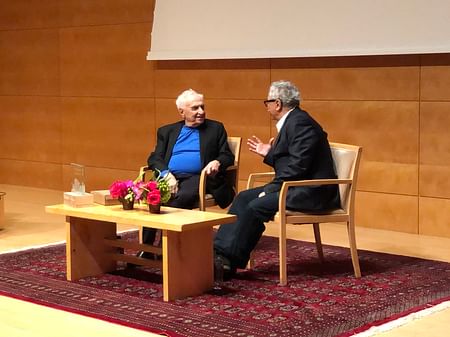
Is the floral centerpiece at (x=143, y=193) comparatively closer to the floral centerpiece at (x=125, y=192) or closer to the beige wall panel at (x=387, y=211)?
the floral centerpiece at (x=125, y=192)

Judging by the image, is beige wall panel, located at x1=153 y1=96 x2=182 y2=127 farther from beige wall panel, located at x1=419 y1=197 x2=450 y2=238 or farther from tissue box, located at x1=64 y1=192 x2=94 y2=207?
tissue box, located at x1=64 y1=192 x2=94 y2=207

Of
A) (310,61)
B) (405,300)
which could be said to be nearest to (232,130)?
(310,61)

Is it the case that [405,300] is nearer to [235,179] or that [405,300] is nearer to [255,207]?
[255,207]

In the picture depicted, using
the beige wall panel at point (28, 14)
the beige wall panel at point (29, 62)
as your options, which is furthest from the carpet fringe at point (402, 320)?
the beige wall panel at point (28, 14)

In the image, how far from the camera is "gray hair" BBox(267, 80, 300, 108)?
5.99m

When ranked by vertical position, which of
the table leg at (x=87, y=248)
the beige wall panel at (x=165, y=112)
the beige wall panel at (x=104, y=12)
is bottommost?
the table leg at (x=87, y=248)

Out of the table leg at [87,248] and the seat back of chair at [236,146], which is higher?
the seat back of chair at [236,146]

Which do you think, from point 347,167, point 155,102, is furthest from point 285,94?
point 155,102

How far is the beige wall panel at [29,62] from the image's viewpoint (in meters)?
10.2

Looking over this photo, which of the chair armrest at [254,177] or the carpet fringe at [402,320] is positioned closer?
the carpet fringe at [402,320]

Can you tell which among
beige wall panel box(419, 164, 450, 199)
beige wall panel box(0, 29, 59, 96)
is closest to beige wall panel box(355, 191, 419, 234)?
beige wall panel box(419, 164, 450, 199)

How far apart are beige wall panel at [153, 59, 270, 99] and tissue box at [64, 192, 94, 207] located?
2.84 metres

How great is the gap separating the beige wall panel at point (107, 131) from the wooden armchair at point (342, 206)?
138 inches

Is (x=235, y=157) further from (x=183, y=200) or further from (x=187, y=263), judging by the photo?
(x=187, y=263)
